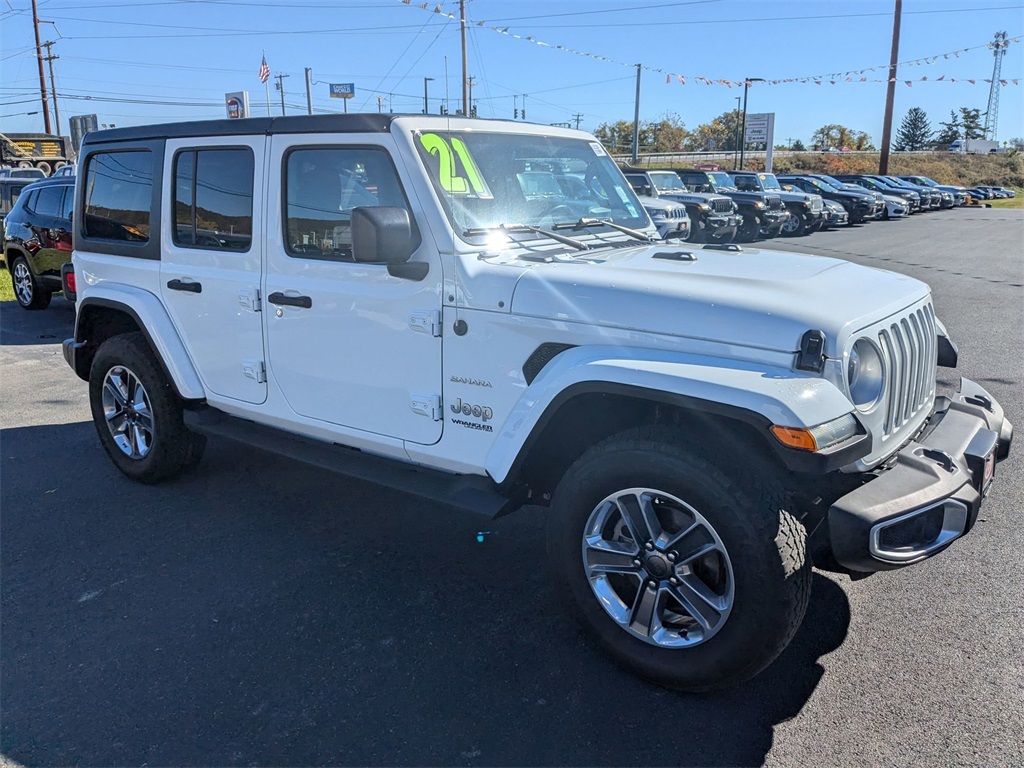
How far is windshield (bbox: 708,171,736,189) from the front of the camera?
21.3m

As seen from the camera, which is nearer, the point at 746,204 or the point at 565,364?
the point at 565,364

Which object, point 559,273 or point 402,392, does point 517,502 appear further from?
point 559,273

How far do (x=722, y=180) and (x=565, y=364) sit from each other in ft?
66.8

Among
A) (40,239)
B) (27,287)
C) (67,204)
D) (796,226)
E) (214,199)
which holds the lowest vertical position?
(27,287)

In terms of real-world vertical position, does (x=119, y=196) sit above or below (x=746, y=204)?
above

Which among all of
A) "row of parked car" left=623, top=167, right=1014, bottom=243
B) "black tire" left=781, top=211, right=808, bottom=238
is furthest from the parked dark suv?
"black tire" left=781, top=211, right=808, bottom=238

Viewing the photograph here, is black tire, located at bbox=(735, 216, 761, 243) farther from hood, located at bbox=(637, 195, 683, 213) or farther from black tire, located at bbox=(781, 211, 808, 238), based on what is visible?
hood, located at bbox=(637, 195, 683, 213)

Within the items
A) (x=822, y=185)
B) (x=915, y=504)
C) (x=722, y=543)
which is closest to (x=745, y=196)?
(x=822, y=185)

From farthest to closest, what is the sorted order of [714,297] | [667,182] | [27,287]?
[667,182], [27,287], [714,297]

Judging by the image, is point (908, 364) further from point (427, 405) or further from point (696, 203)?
point (696, 203)

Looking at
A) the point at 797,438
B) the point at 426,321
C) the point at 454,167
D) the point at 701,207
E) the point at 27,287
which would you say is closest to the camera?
the point at 797,438

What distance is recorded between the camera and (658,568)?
295cm

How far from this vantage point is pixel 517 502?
349 cm

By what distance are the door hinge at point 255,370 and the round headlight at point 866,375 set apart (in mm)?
2830
